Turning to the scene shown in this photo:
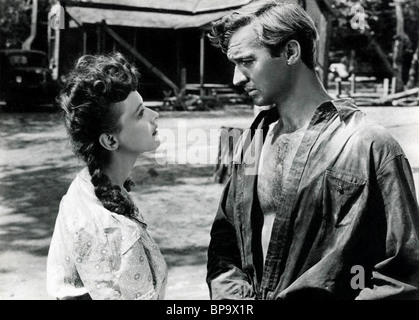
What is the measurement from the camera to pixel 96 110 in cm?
166

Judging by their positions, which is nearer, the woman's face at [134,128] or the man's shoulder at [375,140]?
the man's shoulder at [375,140]

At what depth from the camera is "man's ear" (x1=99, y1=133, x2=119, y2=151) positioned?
5.54 feet

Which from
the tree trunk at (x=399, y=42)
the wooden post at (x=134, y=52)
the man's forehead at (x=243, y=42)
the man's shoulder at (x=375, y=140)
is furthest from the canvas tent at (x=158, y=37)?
the man's shoulder at (x=375, y=140)

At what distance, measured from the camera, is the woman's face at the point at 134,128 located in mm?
1712

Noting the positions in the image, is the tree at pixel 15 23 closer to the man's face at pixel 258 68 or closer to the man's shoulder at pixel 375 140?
the man's face at pixel 258 68

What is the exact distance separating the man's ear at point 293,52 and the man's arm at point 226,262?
43 cm

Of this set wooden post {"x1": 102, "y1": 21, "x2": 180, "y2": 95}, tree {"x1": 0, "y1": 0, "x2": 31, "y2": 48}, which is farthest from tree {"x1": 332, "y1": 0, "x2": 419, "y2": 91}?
tree {"x1": 0, "y1": 0, "x2": 31, "y2": 48}

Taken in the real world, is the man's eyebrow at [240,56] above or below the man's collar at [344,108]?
above

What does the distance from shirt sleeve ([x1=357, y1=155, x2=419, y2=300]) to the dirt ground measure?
2.52 meters

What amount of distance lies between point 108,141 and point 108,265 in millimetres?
360

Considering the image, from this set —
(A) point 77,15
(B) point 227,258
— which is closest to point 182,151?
(A) point 77,15

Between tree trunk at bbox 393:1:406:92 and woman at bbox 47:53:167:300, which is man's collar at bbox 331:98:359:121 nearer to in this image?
woman at bbox 47:53:167:300

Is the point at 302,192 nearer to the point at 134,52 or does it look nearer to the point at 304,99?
the point at 304,99

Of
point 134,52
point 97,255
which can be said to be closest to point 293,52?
point 97,255
